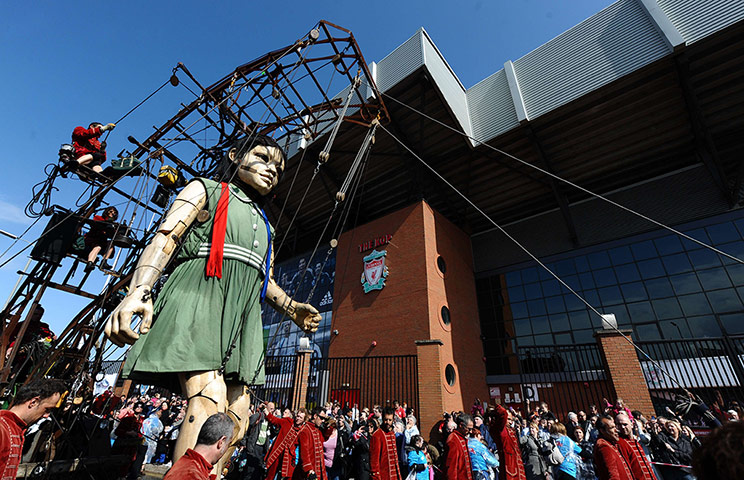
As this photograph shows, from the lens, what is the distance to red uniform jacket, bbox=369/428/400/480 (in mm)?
5199

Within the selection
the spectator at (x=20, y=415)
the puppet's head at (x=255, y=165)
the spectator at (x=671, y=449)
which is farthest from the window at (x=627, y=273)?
the spectator at (x=20, y=415)

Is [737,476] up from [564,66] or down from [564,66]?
down

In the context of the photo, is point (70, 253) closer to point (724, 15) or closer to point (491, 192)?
point (491, 192)

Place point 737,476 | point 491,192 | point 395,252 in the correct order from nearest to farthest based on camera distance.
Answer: point 737,476 → point 395,252 → point 491,192

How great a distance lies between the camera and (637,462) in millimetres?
3795

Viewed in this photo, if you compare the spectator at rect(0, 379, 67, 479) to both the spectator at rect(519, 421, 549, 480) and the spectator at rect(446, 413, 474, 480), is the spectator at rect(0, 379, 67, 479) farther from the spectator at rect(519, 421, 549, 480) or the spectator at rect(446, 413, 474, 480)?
the spectator at rect(519, 421, 549, 480)

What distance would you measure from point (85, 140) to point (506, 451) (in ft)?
27.8

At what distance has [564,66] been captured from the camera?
11.7m

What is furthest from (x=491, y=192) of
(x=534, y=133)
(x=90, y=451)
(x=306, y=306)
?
(x=90, y=451)

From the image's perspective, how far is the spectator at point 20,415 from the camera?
2051 mm

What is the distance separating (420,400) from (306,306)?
339 inches

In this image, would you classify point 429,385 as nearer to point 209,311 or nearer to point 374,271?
point 374,271

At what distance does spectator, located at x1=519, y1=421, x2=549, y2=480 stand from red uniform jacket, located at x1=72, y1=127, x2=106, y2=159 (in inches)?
362

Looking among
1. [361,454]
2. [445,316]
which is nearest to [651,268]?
[445,316]
